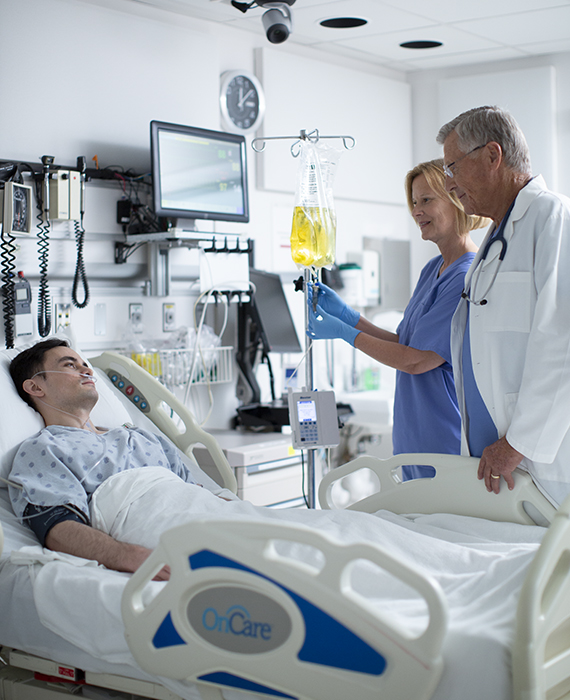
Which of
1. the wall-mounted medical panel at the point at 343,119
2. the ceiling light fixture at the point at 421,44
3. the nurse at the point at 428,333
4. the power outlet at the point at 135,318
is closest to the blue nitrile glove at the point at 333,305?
the nurse at the point at 428,333

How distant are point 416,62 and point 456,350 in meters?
2.84

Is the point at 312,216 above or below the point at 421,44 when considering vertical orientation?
below

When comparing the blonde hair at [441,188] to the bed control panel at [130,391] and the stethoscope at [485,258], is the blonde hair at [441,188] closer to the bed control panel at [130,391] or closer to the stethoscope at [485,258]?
the stethoscope at [485,258]

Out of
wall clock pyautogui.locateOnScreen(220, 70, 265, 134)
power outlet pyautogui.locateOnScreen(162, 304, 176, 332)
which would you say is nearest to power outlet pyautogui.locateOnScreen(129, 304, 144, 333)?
power outlet pyautogui.locateOnScreen(162, 304, 176, 332)

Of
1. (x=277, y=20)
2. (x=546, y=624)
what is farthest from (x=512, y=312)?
(x=277, y=20)

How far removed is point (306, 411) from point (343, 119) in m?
2.42

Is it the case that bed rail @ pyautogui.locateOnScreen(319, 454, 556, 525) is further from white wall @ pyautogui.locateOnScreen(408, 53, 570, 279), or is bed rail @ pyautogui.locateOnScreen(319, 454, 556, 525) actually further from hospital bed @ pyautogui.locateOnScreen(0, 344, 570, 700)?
white wall @ pyautogui.locateOnScreen(408, 53, 570, 279)

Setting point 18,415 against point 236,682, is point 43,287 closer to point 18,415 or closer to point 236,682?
point 18,415

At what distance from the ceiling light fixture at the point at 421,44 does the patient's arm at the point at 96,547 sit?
3.15 m

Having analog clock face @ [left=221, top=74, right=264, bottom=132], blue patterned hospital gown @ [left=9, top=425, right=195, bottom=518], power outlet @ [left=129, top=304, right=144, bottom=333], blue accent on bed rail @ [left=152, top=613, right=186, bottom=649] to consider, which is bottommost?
blue accent on bed rail @ [left=152, top=613, right=186, bottom=649]

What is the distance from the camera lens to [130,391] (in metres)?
2.56

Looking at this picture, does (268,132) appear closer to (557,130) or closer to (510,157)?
(557,130)

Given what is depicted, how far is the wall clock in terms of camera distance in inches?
140

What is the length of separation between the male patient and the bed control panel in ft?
0.72
